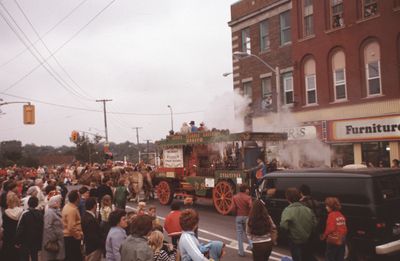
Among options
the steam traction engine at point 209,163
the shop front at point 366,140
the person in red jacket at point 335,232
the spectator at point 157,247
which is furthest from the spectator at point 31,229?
the shop front at point 366,140

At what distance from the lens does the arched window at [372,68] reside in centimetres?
2022

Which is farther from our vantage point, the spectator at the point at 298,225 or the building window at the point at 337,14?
the building window at the point at 337,14

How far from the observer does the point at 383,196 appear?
8094 mm

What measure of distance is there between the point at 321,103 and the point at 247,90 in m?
6.11

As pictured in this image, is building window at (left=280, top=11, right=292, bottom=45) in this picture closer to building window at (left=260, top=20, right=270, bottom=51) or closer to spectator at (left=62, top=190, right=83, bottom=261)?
building window at (left=260, top=20, right=270, bottom=51)

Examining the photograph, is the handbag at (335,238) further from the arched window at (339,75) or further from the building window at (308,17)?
the building window at (308,17)

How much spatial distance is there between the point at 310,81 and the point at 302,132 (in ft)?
9.33

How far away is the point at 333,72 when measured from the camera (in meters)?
22.3

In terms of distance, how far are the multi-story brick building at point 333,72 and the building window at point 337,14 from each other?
0.16ft

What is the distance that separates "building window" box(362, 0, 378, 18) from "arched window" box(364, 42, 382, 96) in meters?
1.40

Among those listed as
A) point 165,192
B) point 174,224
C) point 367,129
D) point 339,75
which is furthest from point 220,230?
point 339,75

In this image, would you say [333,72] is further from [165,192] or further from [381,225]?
[381,225]

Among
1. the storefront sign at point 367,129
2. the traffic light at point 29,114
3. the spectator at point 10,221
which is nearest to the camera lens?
the spectator at point 10,221

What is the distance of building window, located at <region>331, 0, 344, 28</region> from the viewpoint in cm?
2188
